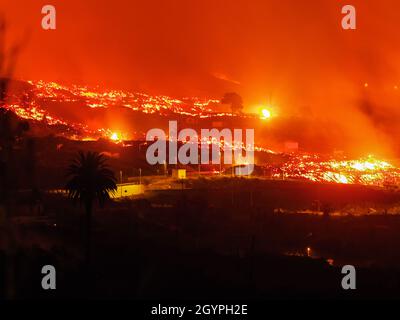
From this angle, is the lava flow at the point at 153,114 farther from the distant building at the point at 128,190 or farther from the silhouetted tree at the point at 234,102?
the distant building at the point at 128,190

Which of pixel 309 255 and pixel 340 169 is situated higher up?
pixel 340 169

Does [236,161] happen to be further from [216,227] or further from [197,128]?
[216,227]

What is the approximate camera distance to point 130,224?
38.4 m

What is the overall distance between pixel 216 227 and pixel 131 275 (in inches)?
526

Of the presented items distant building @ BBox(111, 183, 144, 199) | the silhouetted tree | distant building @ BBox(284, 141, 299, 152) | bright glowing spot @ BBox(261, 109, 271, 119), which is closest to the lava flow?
bright glowing spot @ BBox(261, 109, 271, 119)

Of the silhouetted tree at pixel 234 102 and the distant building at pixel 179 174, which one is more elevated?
the silhouetted tree at pixel 234 102

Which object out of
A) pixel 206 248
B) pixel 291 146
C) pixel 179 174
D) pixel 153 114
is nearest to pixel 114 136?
pixel 153 114

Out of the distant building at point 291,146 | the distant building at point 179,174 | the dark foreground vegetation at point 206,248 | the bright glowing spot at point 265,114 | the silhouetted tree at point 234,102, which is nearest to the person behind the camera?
the dark foreground vegetation at point 206,248

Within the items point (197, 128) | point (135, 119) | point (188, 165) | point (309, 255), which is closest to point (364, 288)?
point (309, 255)

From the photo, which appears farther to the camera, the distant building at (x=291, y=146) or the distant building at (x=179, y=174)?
the distant building at (x=291, y=146)

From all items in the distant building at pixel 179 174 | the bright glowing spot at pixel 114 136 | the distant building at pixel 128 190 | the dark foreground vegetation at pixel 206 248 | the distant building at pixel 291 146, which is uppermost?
the bright glowing spot at pixel 114 136

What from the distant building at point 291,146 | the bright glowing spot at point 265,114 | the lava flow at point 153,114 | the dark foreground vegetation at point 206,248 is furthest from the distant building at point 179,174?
the bright glowing spot at point 265,114

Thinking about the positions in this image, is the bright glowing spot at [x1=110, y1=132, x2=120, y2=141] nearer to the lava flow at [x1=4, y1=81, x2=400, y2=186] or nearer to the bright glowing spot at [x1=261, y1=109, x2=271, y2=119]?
the lava flow at [x1=4, y1=81, x2=400, y2=186]

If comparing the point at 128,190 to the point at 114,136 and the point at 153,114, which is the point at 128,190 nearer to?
the point at 114,136
